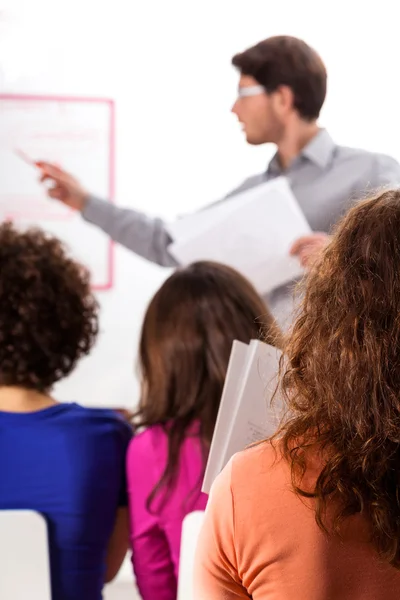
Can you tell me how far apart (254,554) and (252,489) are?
2.5 inches

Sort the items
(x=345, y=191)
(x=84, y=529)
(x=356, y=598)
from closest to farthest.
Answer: (x=356, y=598)
(x=84, y=529)
(x=345, y=191)

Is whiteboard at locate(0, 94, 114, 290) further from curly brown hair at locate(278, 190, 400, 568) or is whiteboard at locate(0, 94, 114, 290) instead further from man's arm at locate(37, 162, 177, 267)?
curly brown hair at locate(278, 190, 400, 568)

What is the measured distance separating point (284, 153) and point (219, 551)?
1947 millimetres

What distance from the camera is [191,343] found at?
1.56 meters

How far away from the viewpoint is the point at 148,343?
5.32 ft

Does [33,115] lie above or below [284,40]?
→ below

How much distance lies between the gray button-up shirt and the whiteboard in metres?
0.05

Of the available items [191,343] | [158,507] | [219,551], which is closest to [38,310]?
[191,343]

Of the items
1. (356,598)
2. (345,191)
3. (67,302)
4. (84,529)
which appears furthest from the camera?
(345,191)

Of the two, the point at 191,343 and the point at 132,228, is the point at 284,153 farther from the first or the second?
the point at 191,343

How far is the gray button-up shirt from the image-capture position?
100.0 inches

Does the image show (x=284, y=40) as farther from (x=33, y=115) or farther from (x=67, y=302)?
(x=67, y=302)

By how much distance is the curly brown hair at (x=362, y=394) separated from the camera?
773 millimetres

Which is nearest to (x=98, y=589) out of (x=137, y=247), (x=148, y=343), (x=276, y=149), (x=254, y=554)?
(x=148, y=343)
